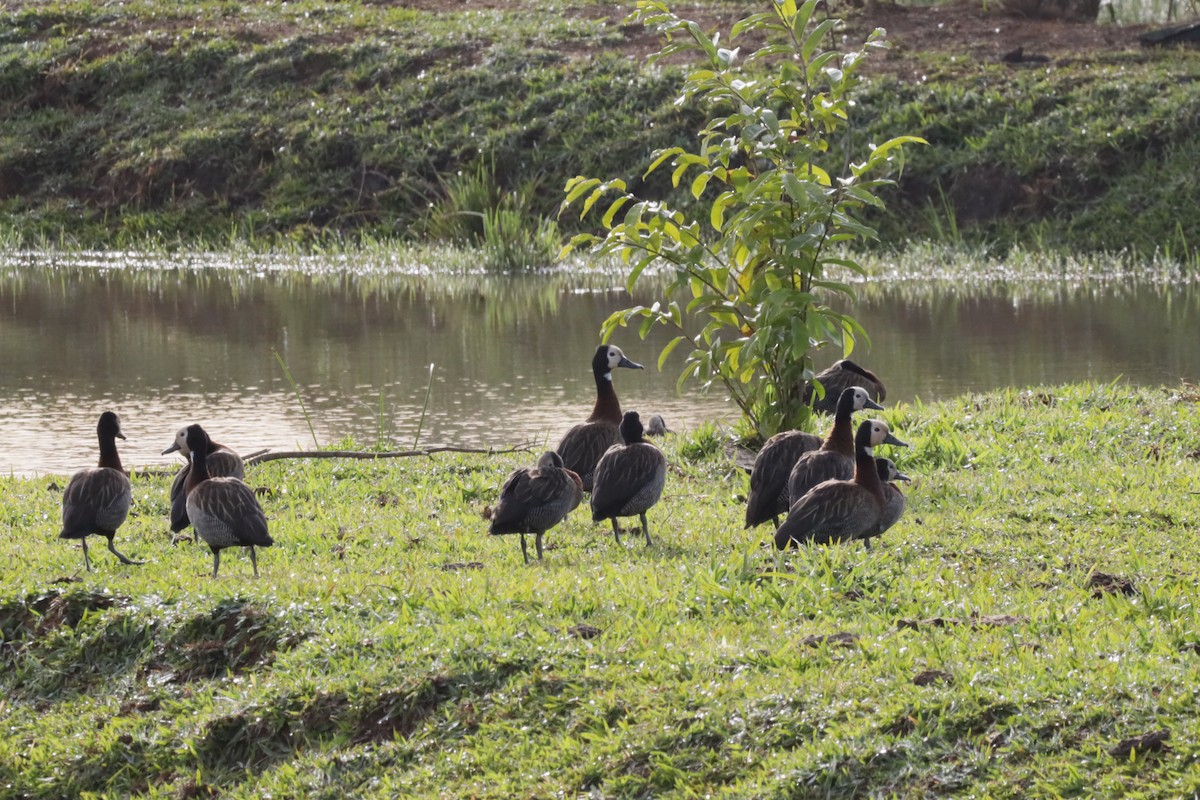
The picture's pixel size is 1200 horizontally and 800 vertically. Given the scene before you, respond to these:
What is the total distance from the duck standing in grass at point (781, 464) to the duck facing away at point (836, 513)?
61 cm

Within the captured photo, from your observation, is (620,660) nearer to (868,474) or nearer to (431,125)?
(868,474)

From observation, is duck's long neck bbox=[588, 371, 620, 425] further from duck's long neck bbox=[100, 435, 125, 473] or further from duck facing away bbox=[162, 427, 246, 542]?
duck's long neck bbox=[100, 435, 125, 473]

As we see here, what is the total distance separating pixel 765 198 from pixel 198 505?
14.5 ft

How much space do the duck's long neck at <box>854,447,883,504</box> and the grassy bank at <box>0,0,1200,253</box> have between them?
16203 millimetres

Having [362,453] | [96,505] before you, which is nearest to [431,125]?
[362,453]

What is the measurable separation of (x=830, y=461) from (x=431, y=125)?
74.5 feet

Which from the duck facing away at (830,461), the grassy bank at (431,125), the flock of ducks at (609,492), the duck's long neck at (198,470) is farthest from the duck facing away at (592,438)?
the grassy bank at (431,125)

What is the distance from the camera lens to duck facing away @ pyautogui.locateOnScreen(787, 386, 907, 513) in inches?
352

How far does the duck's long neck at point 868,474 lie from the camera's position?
8375 millimetres

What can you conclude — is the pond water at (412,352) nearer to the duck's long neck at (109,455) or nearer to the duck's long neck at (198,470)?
the duck's long neck at (109,455)

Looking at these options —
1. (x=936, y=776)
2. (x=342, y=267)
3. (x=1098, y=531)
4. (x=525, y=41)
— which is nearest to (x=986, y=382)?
(x=1098, y=531)

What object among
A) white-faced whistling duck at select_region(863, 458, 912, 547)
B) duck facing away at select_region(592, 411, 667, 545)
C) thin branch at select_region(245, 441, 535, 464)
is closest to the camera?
white-faced whistling duck at select_region(863, 458, 912, 547)

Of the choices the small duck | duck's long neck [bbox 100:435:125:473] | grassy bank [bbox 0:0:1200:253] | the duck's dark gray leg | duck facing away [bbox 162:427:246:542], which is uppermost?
grassy bank [bbox 0:0:1200:253]

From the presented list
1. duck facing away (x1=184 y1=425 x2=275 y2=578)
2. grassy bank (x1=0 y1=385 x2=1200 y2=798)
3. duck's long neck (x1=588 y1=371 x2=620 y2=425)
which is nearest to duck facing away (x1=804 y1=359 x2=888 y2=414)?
duck's long neck (x1=588 y1=371 x2=620 y2=425)
